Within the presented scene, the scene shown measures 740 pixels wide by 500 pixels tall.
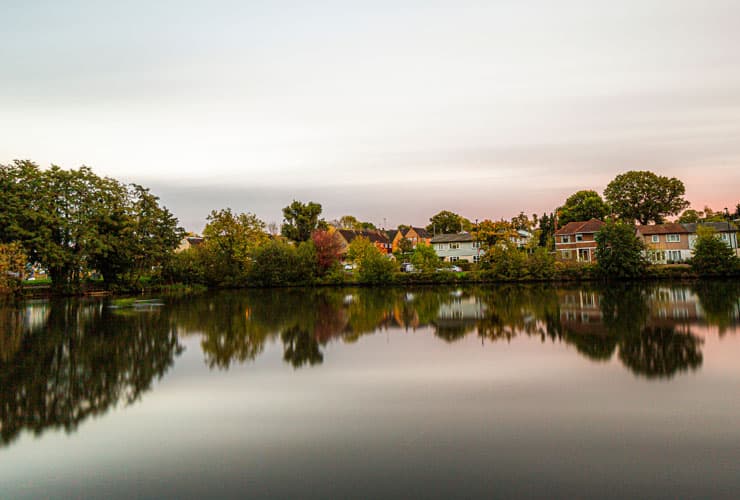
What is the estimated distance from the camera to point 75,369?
11195 mm

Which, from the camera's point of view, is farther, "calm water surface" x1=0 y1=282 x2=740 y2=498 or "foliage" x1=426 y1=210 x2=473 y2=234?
"foliage" x1=426 y1=210 x2=473 y2=234

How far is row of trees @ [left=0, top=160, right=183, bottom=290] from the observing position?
3566 cm

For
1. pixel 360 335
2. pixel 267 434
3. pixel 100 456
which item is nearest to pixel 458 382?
pixel 267 434

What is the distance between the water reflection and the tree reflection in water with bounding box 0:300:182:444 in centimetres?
2

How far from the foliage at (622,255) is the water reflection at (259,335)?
17.5 meters

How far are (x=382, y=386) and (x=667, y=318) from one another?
12984mm

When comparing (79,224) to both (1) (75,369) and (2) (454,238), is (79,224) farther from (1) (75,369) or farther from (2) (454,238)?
(2) (454,238)

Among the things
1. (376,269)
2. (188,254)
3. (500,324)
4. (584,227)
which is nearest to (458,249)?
(584,227)

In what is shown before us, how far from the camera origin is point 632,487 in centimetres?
503

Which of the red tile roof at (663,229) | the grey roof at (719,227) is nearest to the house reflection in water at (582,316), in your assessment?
the red tile roof at (663,229)

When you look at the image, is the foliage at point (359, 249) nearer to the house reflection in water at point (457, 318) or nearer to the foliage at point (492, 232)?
the foliage at point (492, 232)

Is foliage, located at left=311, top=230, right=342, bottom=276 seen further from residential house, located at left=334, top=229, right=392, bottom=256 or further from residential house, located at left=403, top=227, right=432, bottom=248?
residential house, located at left=403, top=227, right=432, bottom=248

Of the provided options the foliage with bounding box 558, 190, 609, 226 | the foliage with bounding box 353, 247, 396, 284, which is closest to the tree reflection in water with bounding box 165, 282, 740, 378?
the foliage with bounding box 353, 247, 396, 284

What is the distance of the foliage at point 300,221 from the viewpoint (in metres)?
64.2
